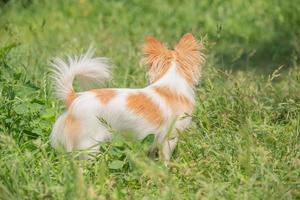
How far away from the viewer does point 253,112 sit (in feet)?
17.8

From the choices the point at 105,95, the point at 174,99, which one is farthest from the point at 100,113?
the point at 174,99

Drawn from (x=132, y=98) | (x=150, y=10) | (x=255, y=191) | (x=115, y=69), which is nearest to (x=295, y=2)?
(x=150, y=10)

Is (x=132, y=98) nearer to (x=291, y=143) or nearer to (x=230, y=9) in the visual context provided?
(x=291, y=143)

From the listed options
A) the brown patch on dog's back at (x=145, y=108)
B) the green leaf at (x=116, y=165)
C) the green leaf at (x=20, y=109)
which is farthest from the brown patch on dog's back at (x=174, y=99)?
the green leaf at (x=20, y=109)

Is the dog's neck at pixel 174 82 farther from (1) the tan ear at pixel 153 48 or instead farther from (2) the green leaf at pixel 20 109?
(2) the green leaf at pixel 20 109

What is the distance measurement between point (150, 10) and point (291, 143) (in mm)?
6913

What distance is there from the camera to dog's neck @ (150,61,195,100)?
200 inches

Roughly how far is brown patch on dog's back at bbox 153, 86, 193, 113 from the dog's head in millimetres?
154

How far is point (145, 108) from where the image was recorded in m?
4.89

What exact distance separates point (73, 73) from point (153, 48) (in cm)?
55

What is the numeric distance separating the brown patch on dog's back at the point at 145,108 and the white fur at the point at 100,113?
1.0 inches

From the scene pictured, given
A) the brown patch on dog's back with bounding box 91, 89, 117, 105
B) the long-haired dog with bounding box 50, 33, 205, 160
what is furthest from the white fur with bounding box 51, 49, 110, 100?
the brown patch on dog's back with bounding box 91, 89, 117, 105

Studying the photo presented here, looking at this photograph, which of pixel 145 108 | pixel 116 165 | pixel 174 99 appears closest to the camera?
pixel 116 165

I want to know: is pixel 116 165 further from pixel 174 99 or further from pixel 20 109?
pixel 20 109
